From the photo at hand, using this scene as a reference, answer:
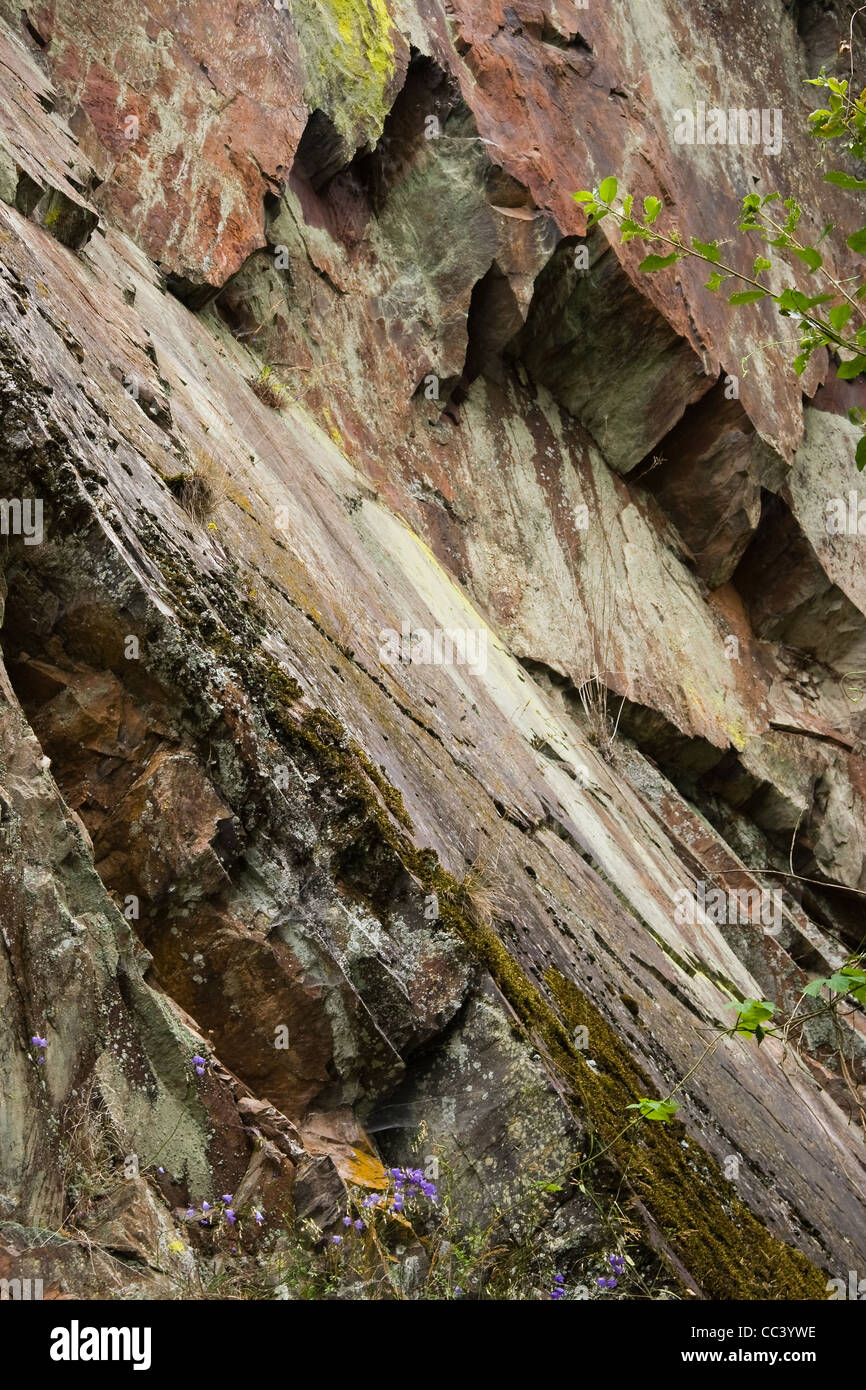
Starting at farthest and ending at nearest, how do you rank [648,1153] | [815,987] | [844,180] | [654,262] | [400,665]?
[400,665], [648,1153], [654,262], [844,180], [815,987]

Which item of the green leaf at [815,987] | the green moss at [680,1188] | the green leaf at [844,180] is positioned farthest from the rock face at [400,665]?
the green leaf at [844,180]

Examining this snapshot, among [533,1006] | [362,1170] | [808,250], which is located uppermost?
[808,250]

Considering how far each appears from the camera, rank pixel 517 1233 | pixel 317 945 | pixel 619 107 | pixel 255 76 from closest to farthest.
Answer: pixel 517 1233 < pixel 317 945 < pixel 255 76 < pixel 619 107

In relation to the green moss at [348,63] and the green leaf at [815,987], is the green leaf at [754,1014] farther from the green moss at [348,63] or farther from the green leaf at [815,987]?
the green moss at [348,63]

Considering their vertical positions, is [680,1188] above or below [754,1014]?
below

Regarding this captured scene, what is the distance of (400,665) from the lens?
17.4 ft

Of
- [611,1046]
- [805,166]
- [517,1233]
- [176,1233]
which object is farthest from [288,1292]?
[805,166]

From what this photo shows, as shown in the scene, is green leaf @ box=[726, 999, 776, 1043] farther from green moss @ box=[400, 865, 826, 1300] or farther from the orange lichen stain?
the orange lichen stain

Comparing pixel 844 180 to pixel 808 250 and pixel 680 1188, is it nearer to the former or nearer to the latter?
pixel 808 250

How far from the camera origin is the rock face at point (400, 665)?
2.94 m

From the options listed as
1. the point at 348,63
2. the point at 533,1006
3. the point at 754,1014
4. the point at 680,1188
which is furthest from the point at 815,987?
the point at 348,63
